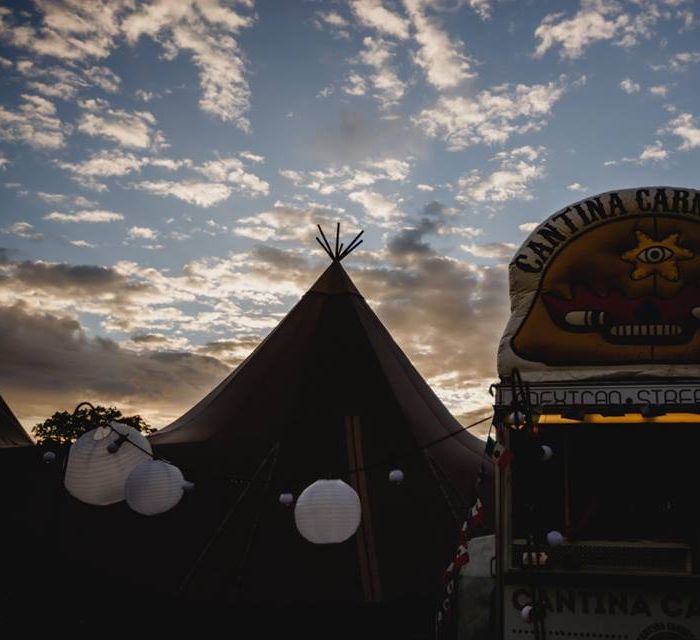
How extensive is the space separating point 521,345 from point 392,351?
20.2 feet

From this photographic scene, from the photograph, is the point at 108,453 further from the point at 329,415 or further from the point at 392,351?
the point at 392,351

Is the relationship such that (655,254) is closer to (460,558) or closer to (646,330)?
(646,330)

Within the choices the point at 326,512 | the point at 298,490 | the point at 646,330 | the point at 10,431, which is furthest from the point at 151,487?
the point at 10,431

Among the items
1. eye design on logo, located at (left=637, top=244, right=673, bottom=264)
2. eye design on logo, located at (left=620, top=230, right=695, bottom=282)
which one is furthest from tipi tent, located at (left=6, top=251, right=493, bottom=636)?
eye design on logo, located at (left=637, top=244, right=673, bottom=264)

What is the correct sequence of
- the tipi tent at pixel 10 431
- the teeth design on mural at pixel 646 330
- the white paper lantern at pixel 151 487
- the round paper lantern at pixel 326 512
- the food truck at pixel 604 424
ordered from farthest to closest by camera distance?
the tipi tent at pixel 10 431, the white paper lantern at pixel 151 487, the round paper lantern at pixel 326 512, the teeth design on mural at pixel 646 330, the food truck at pixel 604 424

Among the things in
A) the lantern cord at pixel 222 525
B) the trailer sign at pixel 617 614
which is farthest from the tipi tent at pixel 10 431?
the trailer sign at pixel 617 614

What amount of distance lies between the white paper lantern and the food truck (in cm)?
388

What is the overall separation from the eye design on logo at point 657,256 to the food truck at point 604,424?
0.6 inches

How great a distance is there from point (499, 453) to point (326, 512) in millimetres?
2000

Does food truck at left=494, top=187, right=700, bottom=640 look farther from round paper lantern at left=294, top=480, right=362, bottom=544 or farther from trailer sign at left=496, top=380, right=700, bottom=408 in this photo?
round paper lantern at left=294, top=480, right=362, bottom=544

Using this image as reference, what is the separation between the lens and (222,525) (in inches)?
435

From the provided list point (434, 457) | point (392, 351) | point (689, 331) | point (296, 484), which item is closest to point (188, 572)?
point (296, 484)

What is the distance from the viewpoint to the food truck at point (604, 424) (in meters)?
7.39

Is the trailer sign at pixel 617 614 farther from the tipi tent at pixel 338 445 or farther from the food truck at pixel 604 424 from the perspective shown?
the tipi tent at pixel 338 445
